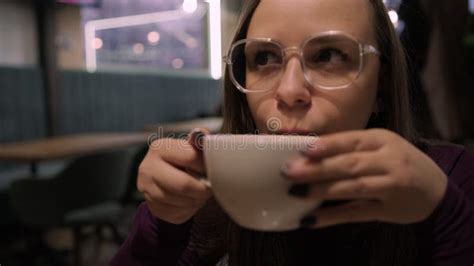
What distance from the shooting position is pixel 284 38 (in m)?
0.59

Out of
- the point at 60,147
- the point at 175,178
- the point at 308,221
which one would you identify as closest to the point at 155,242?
the point at 175,178

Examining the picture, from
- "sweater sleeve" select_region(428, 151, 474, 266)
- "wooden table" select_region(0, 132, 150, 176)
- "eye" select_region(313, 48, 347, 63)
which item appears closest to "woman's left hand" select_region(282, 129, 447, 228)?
"sweater sleeve" select_region(428, 151, 474, 266)

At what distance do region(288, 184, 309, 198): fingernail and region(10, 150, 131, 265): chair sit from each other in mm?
2541

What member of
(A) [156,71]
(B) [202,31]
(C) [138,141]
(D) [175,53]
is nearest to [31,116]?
(C) [138,141]

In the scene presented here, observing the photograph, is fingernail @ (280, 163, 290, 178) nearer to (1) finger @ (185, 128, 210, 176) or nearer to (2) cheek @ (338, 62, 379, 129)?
(1) finger @ (185, 128, 210, 176)

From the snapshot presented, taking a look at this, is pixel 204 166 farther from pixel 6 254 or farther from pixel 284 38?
pixel 6 254

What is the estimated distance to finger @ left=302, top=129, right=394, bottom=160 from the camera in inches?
14.1

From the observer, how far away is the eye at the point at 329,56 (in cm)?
60

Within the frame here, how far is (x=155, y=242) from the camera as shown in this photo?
0.64 metres

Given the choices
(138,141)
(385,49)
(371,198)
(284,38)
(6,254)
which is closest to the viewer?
(371,198)

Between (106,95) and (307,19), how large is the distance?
18.5ft

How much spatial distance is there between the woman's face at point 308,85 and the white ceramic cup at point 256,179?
18cm

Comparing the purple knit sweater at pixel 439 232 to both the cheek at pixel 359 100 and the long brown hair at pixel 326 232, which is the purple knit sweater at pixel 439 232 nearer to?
the long brown hair at pixel 326 232

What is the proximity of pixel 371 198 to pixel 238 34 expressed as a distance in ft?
1.47
